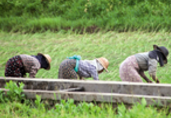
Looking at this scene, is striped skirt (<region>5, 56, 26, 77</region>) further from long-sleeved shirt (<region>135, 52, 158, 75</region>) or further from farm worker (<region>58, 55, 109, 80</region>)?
long-sleeved shirt (<region>135, 52, 158, 75</region>)

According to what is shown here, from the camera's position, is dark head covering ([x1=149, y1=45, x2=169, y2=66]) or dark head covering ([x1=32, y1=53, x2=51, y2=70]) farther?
dark head covering ([x1=32, y1=53, x2=51, y2=70])

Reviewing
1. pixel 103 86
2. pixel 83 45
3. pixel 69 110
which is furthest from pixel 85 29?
pixel 69 110

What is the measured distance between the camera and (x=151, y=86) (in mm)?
3154

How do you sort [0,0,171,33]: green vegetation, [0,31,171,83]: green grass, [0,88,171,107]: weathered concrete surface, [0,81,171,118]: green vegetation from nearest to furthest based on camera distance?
[0,81,171,118]: green vegetation, [0,88,171,107]: weathered concrete surface, [0,31,171,83]: green grass, [0,0,171,33]: green vegetation

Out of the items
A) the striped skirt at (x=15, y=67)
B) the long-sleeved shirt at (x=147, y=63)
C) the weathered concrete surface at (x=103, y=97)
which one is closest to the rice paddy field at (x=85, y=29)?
the long-sleeved shirt at (x=147, y=63)

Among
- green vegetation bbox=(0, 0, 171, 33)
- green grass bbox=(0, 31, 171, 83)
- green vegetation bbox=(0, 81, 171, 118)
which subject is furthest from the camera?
green vegetation bbox=(0, 0, 171, 33)

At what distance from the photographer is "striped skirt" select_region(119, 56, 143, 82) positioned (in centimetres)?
407

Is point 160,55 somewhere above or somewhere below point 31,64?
above

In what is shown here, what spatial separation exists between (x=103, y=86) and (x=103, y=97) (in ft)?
1.40

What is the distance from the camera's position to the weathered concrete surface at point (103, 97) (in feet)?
9.07

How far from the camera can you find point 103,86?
3404 millimetres

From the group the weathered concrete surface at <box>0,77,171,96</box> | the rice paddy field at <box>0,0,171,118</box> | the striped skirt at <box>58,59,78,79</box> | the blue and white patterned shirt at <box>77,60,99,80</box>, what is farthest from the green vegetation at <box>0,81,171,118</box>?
the rice paddy field at <box>0,0,171,118</box>

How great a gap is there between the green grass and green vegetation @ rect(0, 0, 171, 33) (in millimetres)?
550

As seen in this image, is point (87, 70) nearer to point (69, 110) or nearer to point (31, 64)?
point (31, 64)
